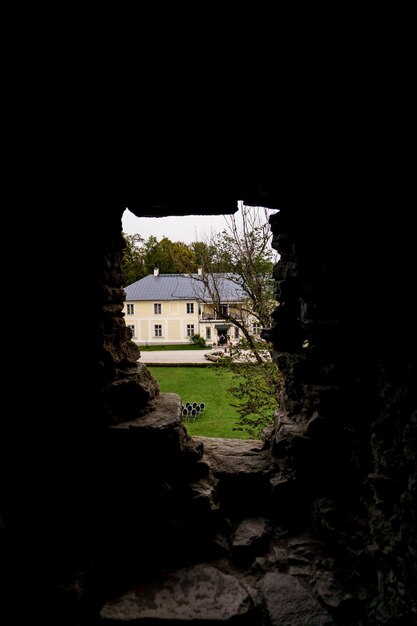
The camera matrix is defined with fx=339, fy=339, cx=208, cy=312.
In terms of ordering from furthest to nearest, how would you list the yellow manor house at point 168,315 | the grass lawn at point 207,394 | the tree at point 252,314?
the yellow manor house at point 168,315 < the grass lawn at point 207,394 < the tree at point 252,314

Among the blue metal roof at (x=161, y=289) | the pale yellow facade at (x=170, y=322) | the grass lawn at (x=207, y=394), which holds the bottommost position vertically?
the grass lawn at (x=207, y=394)

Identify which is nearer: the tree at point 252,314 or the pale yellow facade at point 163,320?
the tree at point 252,314

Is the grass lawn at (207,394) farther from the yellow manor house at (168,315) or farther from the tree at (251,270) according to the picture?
the yellow manor house at (168,315)

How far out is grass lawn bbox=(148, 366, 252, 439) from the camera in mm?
8086

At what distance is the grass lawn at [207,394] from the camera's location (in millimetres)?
8086

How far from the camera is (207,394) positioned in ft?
37.6

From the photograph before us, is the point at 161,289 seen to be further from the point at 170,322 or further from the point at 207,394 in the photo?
the point at 207,394

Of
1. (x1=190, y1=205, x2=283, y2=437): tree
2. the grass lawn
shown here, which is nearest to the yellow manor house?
the grass lawn

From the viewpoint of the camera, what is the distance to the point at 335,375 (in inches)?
103

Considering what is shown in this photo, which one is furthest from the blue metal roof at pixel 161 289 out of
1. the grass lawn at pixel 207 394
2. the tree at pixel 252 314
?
the tree at pixel 252 314

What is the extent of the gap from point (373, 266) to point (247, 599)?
237 centimetres

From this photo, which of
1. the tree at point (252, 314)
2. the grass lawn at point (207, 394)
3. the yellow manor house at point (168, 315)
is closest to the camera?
the tree at point (252, 314)

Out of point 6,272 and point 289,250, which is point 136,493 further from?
point 289,250

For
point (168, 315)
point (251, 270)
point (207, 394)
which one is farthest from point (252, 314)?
point (168, 315)
